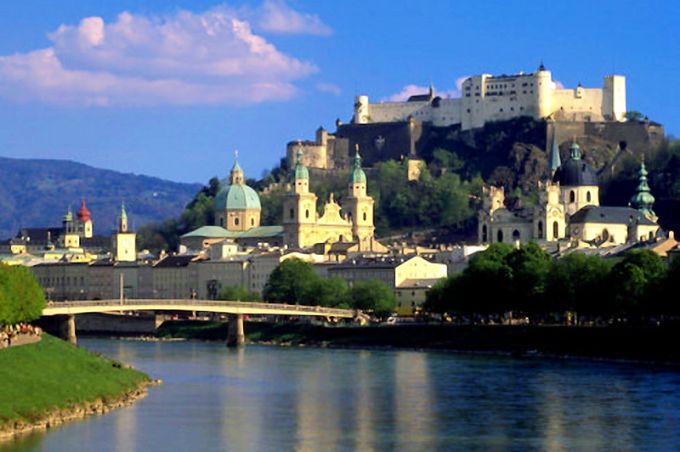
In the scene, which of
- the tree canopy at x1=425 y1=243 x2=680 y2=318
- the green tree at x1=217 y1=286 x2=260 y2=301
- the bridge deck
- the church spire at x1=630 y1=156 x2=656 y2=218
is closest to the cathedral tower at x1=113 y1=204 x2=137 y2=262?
the green tree at x1=217 y1=286 x2=260 y2=301

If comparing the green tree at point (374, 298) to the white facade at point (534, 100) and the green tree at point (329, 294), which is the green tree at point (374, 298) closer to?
the green tree at point (329, 294)

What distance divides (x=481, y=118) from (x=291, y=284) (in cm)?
4783

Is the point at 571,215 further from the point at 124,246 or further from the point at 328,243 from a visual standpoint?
the point at 124,246

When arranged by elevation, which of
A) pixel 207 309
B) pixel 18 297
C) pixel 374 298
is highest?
pixel 374 298

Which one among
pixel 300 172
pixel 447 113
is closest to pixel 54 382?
pixel 300 172

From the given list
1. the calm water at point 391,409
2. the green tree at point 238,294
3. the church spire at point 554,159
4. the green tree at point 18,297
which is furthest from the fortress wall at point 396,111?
the green tree at point 18,297

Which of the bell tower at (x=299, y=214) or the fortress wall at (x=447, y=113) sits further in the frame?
the fortress wall at (x=447, y=113)

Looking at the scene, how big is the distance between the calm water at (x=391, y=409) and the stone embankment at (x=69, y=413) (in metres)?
0.48

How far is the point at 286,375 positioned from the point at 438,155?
298 feet

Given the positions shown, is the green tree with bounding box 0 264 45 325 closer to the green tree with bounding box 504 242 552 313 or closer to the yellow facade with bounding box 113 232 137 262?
the green tree with bounding box 504 242 552 313

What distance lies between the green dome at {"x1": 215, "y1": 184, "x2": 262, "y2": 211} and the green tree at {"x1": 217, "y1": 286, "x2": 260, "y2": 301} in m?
33.4

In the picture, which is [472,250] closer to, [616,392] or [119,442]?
[616,392]

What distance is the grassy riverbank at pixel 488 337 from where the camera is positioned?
8075 centimetres

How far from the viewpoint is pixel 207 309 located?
102 metres
